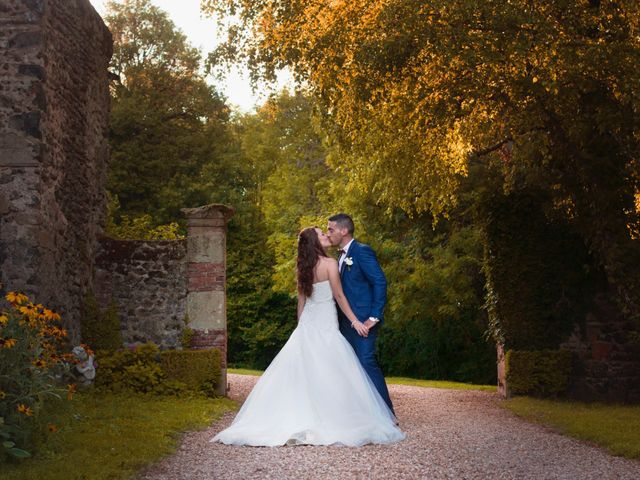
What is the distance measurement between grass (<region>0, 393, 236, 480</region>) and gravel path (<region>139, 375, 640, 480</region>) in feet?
0.75

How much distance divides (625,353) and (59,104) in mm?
9056

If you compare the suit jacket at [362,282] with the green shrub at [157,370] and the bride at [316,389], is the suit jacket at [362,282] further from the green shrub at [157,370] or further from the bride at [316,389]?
the green shrub at [157,370]

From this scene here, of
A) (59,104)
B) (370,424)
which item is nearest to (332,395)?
(370,424)

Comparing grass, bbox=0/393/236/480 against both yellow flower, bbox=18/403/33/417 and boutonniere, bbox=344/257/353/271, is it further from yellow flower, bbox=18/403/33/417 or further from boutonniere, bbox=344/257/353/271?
boutonniere, bbox=344/257/353/271

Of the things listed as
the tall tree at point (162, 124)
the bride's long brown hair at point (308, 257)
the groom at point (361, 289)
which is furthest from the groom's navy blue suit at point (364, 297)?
the tall tree at point (162, 124)

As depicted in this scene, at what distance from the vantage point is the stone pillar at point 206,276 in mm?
12680

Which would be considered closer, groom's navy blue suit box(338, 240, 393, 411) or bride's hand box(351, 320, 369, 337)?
bride's hand box(351, 320, 369, 337)

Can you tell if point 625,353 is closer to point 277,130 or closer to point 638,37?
point 638,37

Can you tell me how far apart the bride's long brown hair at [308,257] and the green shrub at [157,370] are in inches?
177

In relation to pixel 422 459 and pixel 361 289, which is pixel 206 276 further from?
pixel 422 459

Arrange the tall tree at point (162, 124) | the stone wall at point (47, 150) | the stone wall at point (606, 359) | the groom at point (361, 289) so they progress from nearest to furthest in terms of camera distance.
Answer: the groom at point (361, 289), the stone wall at point (47, 150), the stone wall at point (606, 359), the tall tree at point (162, 124)

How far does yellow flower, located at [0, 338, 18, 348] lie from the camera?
6.12 metres

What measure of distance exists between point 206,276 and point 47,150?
3150 mm

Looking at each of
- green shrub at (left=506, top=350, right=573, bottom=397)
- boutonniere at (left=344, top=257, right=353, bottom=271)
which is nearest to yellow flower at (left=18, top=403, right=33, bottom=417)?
boutonniere at (left=344, top=257, right=353, bottom=271)
